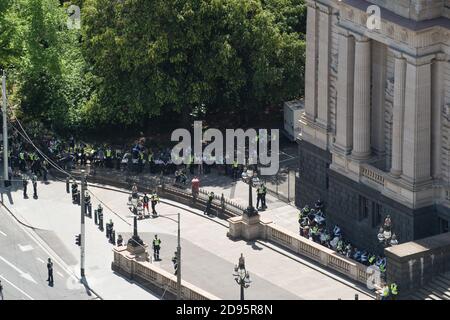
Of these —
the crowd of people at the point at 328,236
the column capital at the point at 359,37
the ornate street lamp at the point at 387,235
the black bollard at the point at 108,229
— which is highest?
the column capital at the point at 359,37

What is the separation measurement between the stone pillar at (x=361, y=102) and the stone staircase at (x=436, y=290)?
472 inches

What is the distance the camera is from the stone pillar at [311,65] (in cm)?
12162

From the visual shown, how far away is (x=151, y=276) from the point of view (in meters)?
114

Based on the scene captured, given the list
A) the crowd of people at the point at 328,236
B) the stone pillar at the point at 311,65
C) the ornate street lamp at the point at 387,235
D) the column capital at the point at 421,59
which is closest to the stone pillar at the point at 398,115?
the column capital at the point at 421,59

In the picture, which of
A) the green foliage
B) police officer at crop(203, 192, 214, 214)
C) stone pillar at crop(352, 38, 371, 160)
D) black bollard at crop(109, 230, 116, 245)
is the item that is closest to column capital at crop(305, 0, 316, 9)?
stone pillar at crop(352, 38, 371, 160)

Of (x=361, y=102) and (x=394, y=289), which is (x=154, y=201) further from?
(x=394, y=289)

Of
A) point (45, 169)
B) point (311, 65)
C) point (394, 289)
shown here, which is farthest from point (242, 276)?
point (45, 169)

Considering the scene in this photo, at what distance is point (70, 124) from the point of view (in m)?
139

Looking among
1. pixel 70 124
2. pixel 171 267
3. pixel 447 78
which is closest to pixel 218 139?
pixel 70 124

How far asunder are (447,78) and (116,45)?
111 feet

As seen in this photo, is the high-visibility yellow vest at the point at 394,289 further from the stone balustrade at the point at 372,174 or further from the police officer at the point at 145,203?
the police officer at the point at 145,203

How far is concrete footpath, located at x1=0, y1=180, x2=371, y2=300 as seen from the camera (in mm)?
113312

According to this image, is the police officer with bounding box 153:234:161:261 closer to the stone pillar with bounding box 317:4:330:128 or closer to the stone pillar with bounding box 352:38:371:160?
the stone pillar with bounding box 317:4:330:128

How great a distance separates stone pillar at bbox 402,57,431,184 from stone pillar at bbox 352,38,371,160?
4626mm
